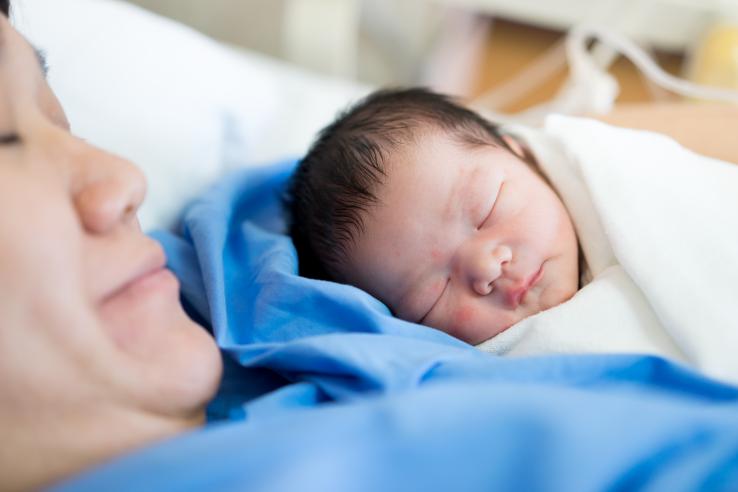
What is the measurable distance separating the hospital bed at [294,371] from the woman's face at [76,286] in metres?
0.07

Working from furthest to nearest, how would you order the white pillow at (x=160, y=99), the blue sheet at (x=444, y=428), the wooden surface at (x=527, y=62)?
the wooden surface at (x=527, y=62) → the white pillow at (x=160, y=99) → the blue sheet at (x=444, y=428)

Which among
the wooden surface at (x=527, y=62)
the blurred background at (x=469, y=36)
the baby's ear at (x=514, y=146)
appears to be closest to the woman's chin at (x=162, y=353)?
the baby's ear at (x=514, y=146)

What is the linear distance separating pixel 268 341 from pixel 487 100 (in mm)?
1383

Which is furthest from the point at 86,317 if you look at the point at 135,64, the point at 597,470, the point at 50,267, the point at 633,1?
the point at 633,1

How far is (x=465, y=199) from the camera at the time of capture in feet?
2.83

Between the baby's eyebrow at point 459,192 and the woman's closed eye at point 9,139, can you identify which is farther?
the baby's eyebrow at point 459,192

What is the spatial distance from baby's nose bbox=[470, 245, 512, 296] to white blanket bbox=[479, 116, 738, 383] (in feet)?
0.22

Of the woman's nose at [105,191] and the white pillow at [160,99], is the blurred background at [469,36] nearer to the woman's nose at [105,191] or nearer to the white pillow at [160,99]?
the white pillow at [160,99]

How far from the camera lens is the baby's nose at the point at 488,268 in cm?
81

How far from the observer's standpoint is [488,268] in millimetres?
813

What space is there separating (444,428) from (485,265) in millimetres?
365

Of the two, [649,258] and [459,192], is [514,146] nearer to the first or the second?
[459,192]

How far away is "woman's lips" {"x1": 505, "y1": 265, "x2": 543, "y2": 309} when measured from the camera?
32.6 inches

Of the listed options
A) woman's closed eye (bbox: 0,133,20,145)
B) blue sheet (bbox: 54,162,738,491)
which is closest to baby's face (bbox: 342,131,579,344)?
blue sheet (bbox: 54,162,738,491)
